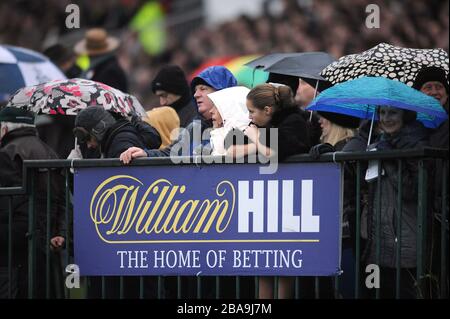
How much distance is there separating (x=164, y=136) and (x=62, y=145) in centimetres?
231

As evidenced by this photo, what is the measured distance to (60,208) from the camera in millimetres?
9797

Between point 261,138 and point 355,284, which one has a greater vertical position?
point 261,138

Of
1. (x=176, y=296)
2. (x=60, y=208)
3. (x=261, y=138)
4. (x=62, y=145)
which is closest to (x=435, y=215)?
(x=261, y=138)

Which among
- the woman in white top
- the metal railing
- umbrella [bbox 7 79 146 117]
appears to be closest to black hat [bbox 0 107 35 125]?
umbrella [bbox 7 79 146 117]

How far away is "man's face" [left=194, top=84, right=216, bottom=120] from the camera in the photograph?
998 centimetres

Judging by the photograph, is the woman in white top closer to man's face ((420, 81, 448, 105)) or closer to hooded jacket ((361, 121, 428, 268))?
hooded jacket ((361, 121, 428, 268))

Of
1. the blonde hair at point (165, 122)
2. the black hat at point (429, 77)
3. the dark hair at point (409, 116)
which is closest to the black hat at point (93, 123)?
the blonde hair at point (165, 122)

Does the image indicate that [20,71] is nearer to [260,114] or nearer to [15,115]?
[15,115]

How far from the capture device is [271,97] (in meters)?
9.09

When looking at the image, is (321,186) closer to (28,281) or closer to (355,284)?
(355,284)

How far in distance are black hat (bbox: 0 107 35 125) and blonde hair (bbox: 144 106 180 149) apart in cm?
102

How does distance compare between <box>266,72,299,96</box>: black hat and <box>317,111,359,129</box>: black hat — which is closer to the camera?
<box>317,111,359,129</box>: black hat

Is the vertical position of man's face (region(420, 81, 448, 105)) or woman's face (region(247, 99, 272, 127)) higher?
man's face (region(420, 81, 448, 105))
